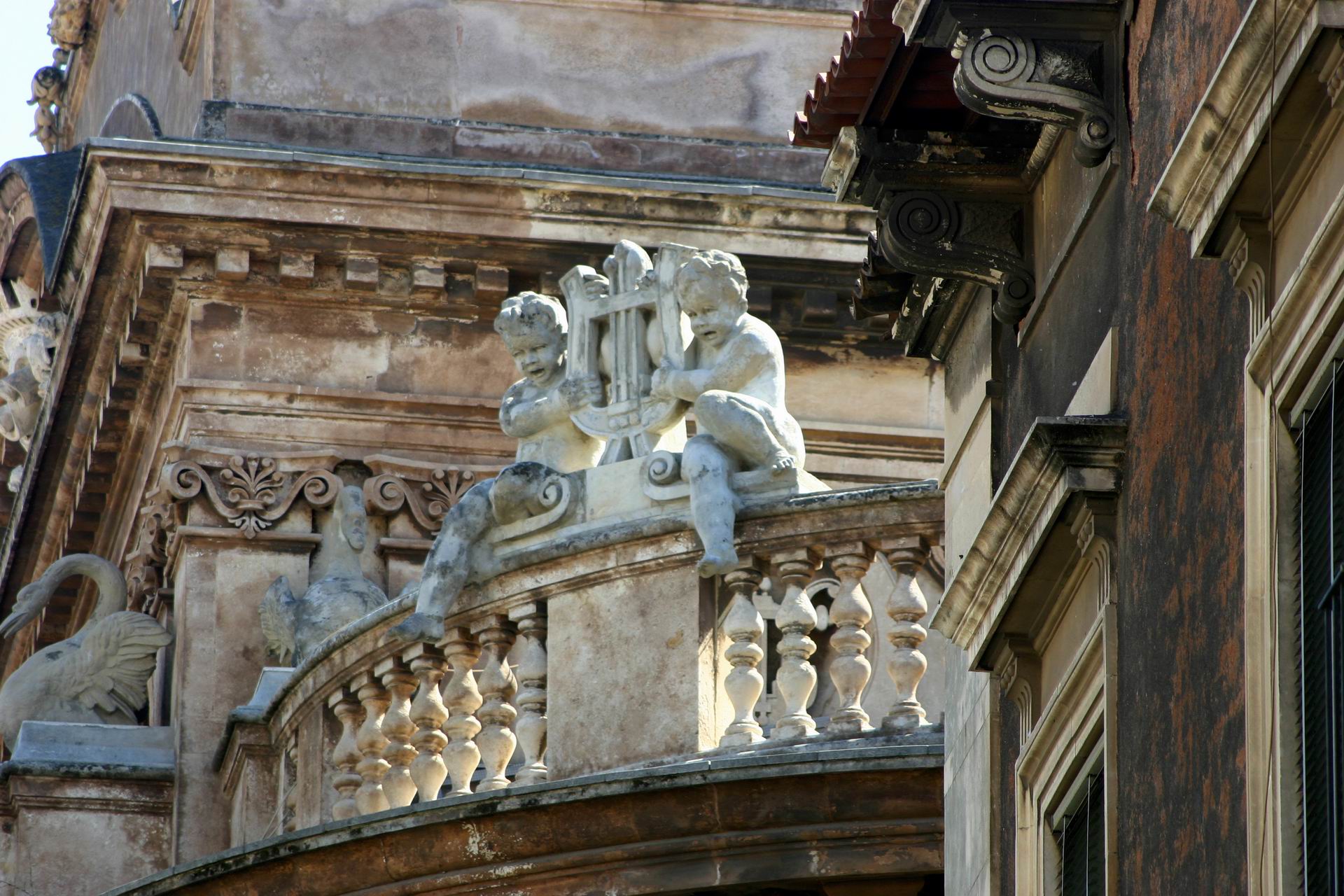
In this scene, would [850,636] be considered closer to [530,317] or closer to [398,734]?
[398,734]

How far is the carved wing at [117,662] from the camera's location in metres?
23.1

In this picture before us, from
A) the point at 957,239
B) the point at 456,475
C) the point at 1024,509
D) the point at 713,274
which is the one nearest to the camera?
the point at 1024,509

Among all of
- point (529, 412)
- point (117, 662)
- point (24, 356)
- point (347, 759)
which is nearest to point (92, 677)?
point (117, 662)

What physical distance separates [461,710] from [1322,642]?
8.30m

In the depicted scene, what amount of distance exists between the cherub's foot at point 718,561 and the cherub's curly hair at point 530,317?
2.34 metres

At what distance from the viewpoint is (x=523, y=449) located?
1855 cm

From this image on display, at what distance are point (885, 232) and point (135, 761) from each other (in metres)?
10.5

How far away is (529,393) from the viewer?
731 inches

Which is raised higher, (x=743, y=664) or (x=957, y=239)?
(x=957, y=239)

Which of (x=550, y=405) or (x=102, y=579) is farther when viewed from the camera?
(x=102, y=579)

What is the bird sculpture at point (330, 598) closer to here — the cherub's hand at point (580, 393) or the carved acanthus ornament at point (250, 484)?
the carved acanthus ornament at point (250, 484)

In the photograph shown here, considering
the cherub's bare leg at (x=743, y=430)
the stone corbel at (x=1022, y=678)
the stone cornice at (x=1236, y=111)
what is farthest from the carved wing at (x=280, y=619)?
the stone cornice at (x=1236, y=111)

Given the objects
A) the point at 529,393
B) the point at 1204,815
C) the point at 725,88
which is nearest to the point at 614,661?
the point at 529,393

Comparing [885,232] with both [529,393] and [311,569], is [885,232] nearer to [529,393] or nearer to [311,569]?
[529,393]
